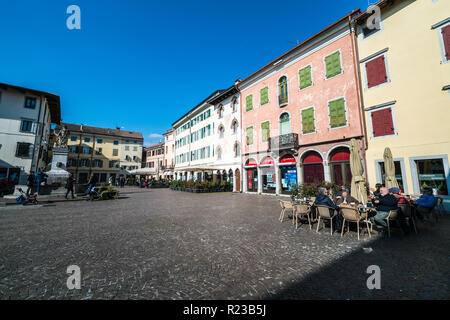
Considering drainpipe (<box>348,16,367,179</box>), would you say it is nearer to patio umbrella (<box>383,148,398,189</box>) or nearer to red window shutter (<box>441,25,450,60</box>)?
patio umbrella (<box>383,148,398,189</box>)

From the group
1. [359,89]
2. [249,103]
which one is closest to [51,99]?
[249,103]

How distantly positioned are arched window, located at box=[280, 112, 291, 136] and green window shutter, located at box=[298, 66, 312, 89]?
102 inches

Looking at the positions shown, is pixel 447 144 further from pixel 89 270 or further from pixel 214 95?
pixel 214 95

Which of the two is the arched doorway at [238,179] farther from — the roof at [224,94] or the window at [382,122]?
the window at [382,122]

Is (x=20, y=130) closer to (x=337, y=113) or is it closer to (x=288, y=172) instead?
(x=288, y=172)

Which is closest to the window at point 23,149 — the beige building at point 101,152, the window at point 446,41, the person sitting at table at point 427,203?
the beige building at point 101,152

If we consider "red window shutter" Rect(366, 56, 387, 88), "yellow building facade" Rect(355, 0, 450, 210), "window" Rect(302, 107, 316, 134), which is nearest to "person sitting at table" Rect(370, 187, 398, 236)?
"yellow building facade" Rect(355, 0, 450, 210)

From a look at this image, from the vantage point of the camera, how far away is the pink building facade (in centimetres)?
1254

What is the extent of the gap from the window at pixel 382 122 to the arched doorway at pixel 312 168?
3.73m

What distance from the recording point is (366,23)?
1193 cm

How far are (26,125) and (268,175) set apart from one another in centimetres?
2896

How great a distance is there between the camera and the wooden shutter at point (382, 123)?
10553 mm

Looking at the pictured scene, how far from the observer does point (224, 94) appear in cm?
2331
